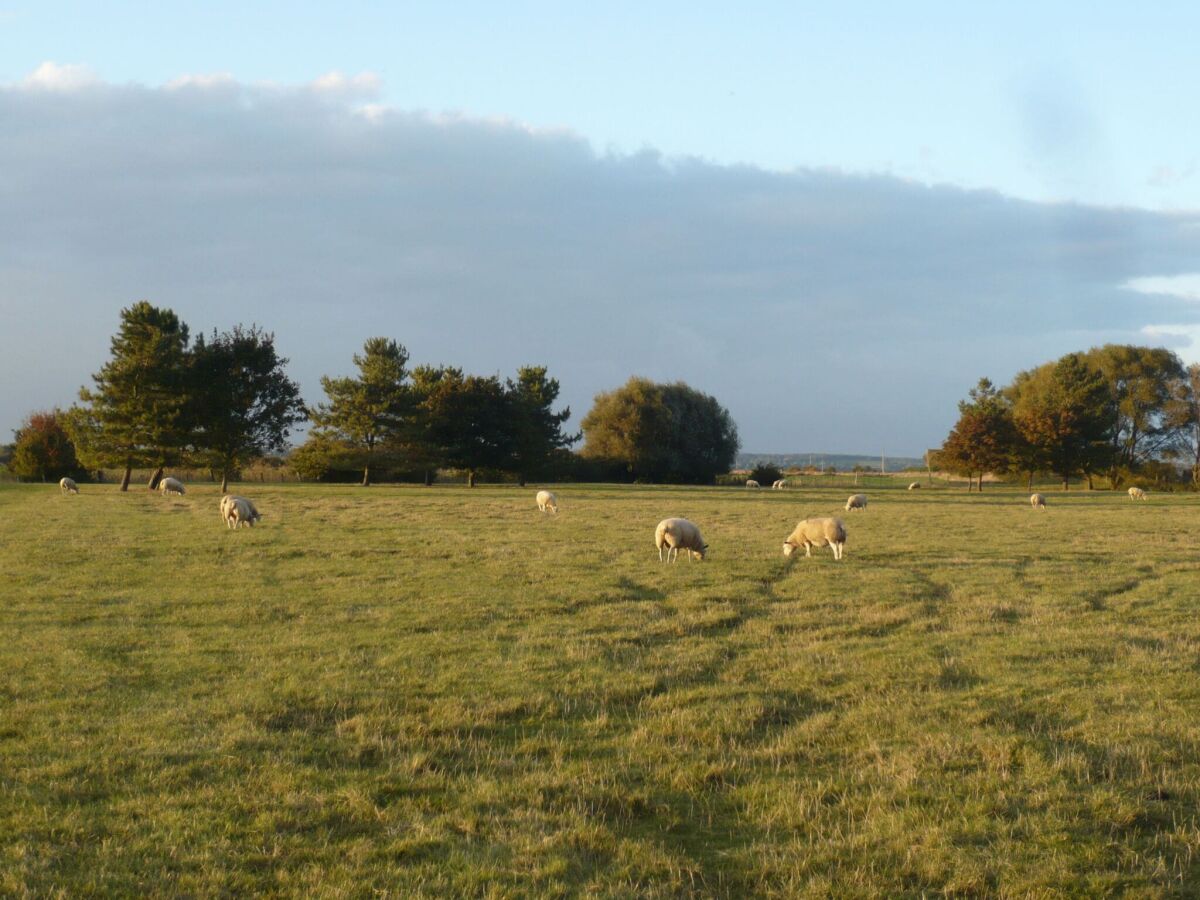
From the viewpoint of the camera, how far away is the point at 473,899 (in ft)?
18.1

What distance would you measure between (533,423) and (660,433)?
20488 millimetres

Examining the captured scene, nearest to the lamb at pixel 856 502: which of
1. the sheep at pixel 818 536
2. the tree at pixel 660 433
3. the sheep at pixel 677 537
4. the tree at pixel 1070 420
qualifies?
the sheep at pixel 818 536

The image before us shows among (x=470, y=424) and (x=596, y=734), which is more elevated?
(x=470, y=424)

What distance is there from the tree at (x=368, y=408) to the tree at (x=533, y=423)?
9.67 m

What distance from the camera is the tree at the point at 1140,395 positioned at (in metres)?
93.8

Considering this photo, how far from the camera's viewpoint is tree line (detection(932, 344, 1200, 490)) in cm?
8062

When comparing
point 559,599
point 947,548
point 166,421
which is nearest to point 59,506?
point 166,421

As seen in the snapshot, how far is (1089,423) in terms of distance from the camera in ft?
279

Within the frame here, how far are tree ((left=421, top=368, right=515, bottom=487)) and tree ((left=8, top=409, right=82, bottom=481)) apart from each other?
94.2 ft

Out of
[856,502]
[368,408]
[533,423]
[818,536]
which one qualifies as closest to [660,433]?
[533,423]

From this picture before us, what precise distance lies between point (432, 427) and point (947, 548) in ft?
175

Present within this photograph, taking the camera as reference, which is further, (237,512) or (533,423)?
(533,423)

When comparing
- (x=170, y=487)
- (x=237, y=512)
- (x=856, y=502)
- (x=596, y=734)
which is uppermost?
(x=170, y=487)

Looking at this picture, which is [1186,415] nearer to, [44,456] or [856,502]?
[856,502]
